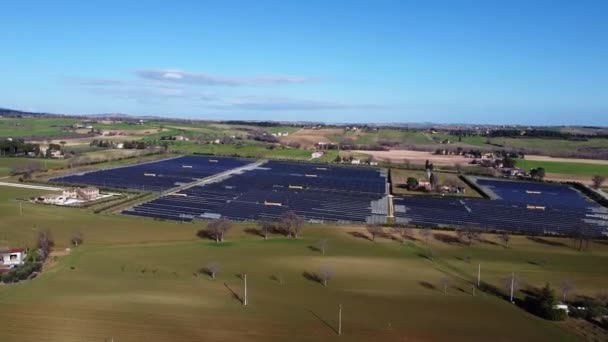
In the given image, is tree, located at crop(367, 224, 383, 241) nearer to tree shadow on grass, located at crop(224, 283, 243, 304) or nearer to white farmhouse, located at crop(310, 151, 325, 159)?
tree shadow on grass, located at crop(224, 283, 243, 304)

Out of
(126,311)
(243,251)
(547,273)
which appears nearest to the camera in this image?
(126,311)

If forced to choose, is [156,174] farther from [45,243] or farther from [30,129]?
[30,129]

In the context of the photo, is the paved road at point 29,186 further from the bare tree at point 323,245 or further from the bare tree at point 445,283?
the bare tree at point 445,283

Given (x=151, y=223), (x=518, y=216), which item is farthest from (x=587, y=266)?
(x=151, y=223)

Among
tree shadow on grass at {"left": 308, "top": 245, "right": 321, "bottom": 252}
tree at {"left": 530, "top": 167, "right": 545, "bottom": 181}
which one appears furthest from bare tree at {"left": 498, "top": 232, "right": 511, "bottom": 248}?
tree at {"left": 530, "top": 167, "right": 545, "bottom": 181}

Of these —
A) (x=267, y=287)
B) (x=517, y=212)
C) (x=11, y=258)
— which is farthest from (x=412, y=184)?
(x=11, y=258)

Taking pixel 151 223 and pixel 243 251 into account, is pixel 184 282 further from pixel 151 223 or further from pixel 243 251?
pixel 151 223

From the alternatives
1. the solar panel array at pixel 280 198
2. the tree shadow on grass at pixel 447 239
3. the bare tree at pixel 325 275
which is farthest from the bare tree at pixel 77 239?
the tree shadow on grass at pixel 447 239
